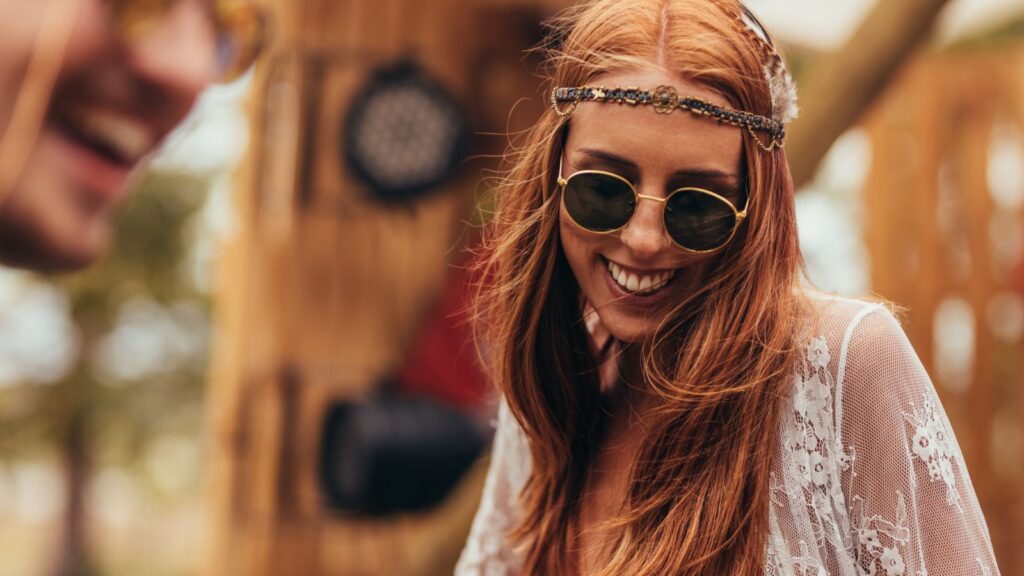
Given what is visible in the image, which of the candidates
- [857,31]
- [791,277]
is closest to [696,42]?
[791,277]

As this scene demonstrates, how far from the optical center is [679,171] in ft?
4.24

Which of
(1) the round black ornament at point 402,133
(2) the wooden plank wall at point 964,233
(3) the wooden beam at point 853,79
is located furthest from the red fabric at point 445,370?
(2) the wooden plank wall at point 964,233

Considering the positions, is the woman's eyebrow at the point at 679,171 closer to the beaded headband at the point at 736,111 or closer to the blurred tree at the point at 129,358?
the beaded headband at the point at 736,111

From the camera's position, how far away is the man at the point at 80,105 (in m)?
1.23

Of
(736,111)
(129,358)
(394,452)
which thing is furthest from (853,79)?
(129,358)

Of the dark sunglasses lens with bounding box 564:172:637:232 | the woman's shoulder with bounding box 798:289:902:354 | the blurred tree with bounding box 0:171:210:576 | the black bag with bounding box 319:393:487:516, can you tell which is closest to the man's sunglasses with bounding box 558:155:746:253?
the dark sunglasses lens with bounding box 564:172:637:232

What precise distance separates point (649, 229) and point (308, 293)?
103 inches

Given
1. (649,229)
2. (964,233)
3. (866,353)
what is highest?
(964,233)

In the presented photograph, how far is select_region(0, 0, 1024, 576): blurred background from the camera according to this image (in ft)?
11.3

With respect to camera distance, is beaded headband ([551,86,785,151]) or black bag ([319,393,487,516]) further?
black bag ([319,393,487,516])

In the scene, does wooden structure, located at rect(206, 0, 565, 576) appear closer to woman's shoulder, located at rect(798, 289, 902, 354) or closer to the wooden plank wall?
the wooden plank wall

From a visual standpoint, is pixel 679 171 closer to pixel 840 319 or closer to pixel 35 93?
pixel 840 319

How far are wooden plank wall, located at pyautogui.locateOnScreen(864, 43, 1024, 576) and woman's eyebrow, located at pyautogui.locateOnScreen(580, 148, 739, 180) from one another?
3541 mm

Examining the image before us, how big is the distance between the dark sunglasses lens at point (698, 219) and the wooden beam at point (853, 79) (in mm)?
959
